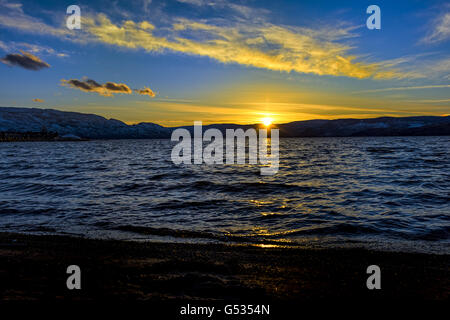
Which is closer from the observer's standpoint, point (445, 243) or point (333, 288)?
point (333, 288)

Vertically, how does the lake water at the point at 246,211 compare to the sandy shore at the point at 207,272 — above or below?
below

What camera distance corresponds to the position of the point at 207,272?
574 centimetres

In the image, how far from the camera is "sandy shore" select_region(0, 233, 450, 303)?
469 centimetres

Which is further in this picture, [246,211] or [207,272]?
[246,211]

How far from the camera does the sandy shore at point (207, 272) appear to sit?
4.69m

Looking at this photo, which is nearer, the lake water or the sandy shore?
the sandy shore

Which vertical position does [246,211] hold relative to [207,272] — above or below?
below

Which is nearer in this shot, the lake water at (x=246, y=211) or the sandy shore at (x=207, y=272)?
the sandy shore at (x=207, y=272)

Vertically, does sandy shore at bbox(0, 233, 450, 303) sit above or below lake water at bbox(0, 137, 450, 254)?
above

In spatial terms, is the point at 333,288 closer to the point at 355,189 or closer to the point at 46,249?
the point at 46,249

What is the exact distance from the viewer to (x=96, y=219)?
11.0 meters

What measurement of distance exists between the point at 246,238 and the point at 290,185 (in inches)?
414
